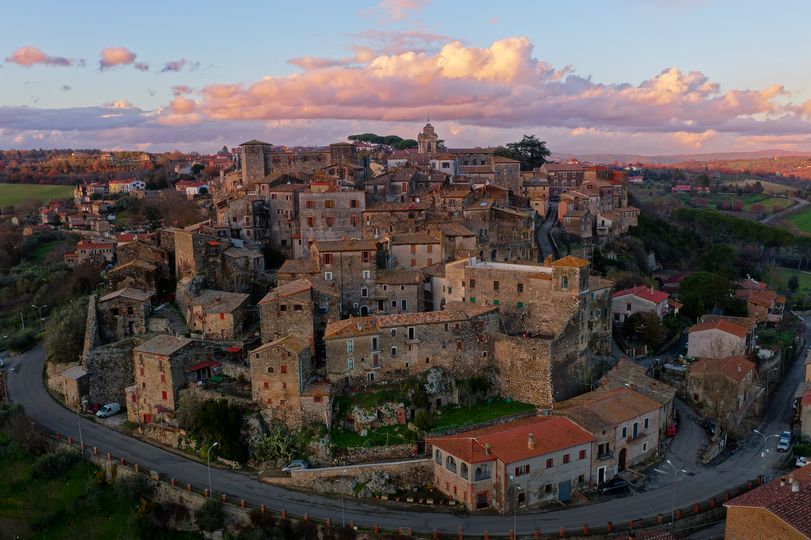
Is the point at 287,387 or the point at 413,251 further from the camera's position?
the point at 413,251

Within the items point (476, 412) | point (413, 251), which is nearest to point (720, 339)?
point (476, 412)

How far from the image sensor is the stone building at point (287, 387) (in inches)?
1499

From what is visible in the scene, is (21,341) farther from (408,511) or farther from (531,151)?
(531,151)

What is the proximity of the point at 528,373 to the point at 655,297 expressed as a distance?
801 inches

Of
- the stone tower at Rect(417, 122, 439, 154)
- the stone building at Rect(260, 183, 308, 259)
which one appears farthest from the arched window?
the stone tower at Rect(417, 122, 439, 154)

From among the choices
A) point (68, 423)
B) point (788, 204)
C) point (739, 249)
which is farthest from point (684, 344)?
point (788, 204)

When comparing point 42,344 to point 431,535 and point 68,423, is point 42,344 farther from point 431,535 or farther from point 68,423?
point 431,535

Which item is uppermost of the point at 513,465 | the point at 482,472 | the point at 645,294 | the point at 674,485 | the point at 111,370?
the point at 645,294

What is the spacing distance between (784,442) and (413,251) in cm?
2775

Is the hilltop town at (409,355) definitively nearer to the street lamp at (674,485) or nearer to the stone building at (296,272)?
the stone building at (296,272)

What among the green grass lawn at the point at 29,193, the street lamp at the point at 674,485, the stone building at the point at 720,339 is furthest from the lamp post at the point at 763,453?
the green grass lawn at the point at 29,193

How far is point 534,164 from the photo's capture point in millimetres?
102375

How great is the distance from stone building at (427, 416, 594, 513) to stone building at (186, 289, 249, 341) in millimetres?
16491

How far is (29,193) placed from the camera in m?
122
